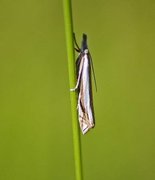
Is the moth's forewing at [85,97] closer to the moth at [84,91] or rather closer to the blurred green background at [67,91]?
the moth at [84,91]

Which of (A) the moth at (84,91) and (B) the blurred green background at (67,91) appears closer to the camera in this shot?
(A) the moth at (84,91)

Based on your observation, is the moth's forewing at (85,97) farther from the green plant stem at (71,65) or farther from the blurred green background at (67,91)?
the blurred green background at (67,91)

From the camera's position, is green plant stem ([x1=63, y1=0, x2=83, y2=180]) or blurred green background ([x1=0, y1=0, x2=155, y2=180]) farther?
blurred green background ([x1=0, y1=0, x2=155, y2=180])

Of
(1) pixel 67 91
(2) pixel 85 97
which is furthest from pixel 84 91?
(1) pixel 67 91

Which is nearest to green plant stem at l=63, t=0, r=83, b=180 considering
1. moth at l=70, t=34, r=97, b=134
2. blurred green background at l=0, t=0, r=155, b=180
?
moth at l=70, t=34, r=97, b=134

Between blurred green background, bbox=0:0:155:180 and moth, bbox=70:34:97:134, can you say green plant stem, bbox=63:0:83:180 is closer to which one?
moth, bbox=70:34:97:134

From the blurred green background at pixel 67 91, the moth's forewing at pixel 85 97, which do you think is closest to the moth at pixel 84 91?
the moth's forewing at pixel 85 97

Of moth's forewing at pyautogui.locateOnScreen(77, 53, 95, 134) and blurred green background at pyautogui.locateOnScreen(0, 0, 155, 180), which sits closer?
moth's forewing at pyautogui.locateOnScreen(77, 53, 95, 134)

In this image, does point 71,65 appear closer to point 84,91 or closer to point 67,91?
point 84,91

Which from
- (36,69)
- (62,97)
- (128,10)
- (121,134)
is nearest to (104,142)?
(121,134)
